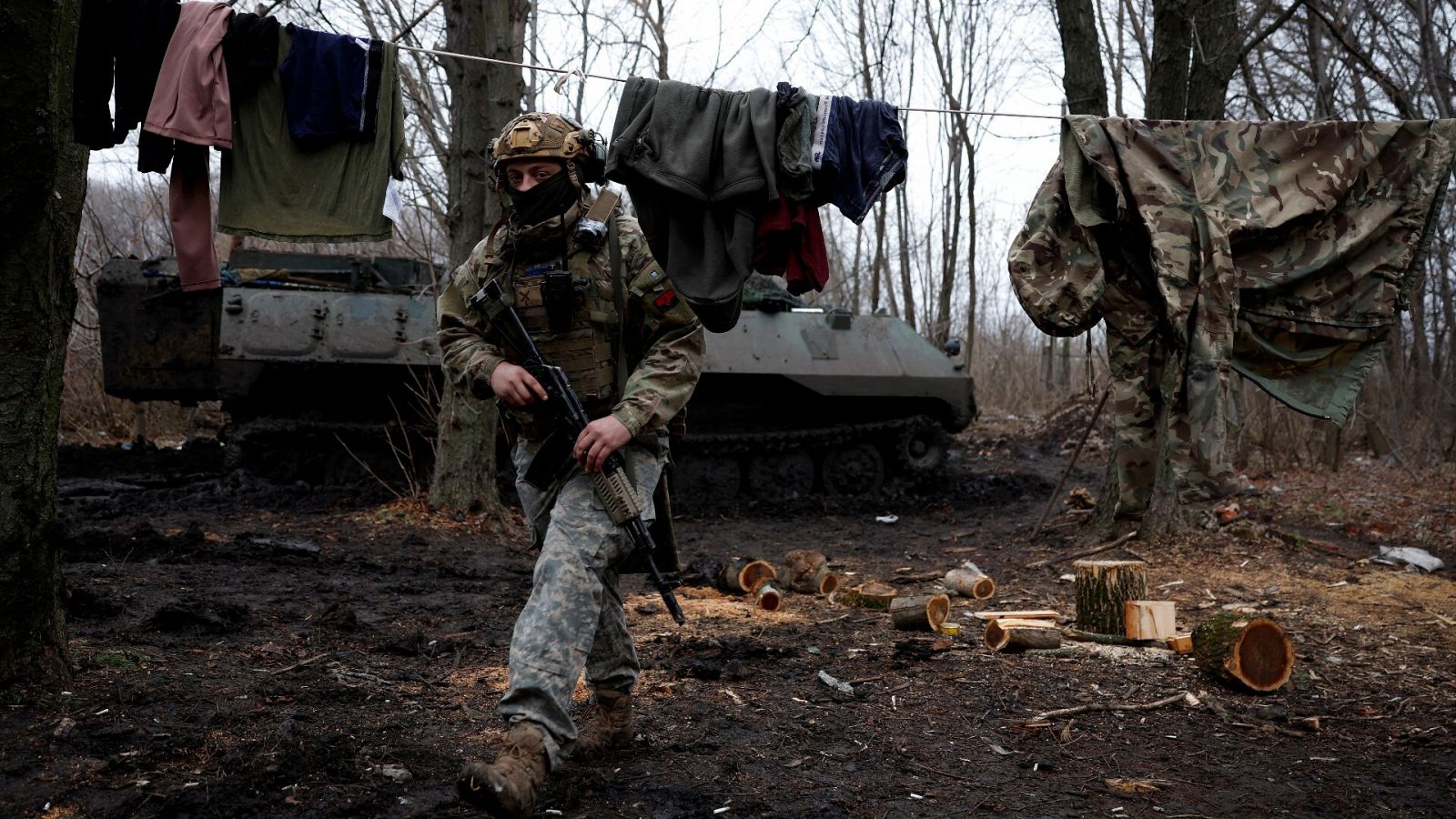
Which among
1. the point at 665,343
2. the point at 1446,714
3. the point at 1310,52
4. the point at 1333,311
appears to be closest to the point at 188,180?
the point at 665,343

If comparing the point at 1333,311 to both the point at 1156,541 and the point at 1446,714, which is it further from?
the point at 1156,541

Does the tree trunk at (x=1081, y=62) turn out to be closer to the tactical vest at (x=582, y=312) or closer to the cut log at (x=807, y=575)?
the cut log at (x=807, y=575)

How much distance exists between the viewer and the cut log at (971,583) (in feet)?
19.8

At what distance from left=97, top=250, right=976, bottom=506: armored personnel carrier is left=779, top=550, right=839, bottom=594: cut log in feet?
13.8

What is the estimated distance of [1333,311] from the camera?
15.6 feet

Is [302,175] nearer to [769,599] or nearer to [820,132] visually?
[820,132]

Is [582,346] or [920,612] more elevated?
[582,346]

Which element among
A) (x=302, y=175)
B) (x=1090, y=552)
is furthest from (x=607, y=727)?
(x=1090, y=552)

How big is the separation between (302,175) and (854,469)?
7663mm

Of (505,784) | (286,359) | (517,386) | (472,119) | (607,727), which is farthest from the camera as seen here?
(286,359)

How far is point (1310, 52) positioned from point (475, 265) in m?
10.9

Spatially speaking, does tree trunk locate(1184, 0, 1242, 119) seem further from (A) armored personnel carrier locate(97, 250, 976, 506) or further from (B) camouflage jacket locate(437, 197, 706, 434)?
(B) camouflage jacket locate(437, 197, 706, 434)

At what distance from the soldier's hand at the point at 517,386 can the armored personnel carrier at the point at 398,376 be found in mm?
6532

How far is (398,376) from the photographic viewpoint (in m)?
10.5
